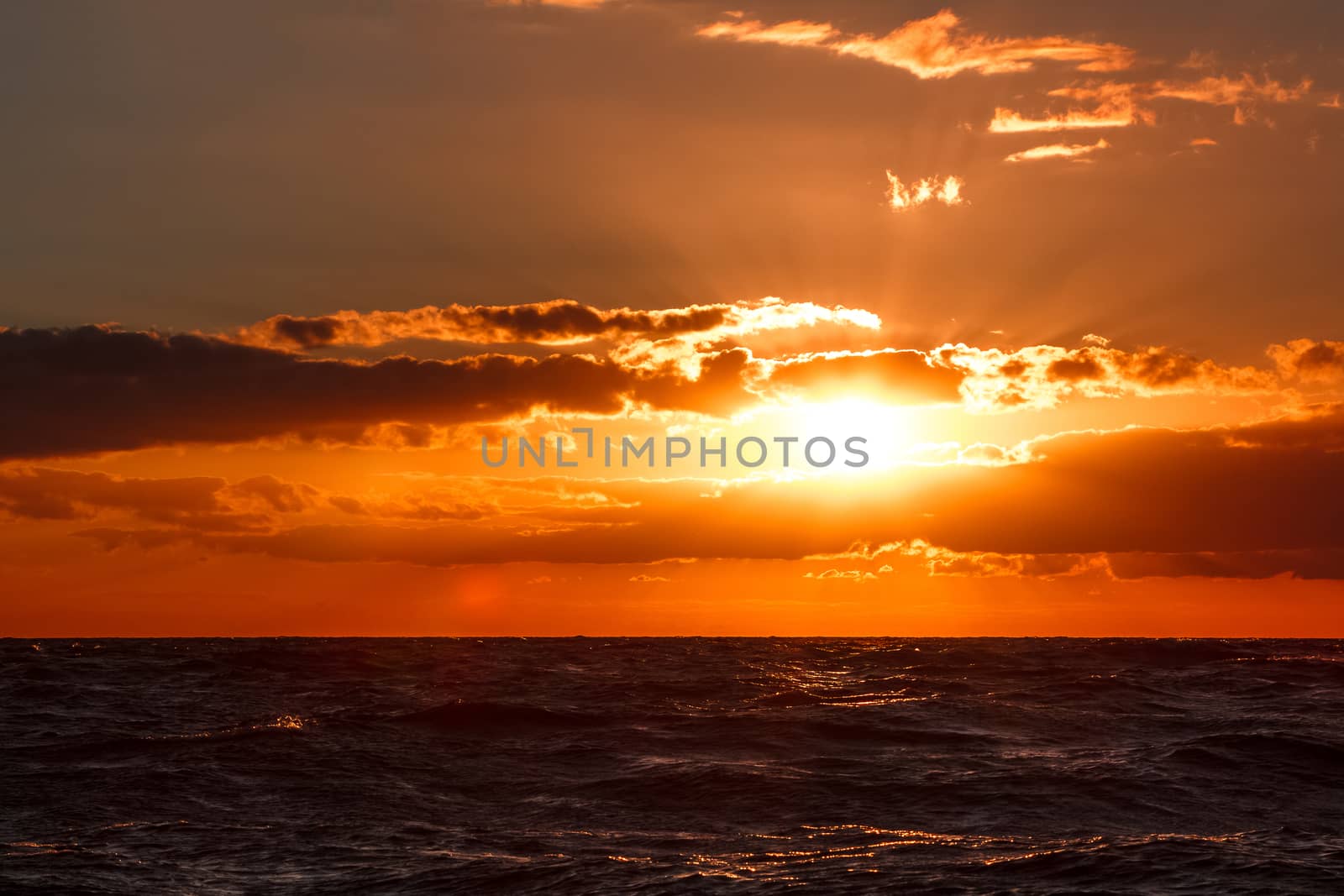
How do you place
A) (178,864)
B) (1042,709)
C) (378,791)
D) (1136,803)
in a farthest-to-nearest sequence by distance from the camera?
(1042,709), (378,791), (1136,803), (178,864)

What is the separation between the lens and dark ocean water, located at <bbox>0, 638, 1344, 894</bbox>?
22469 millimetres

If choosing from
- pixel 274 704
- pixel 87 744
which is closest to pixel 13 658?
pixel 274 704

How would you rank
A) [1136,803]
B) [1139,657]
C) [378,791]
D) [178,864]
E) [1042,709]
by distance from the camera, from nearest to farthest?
[178,864] → [1136,803] → [378,791] → [1042,709] → [1139,657]

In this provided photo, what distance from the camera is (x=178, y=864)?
75.7ft

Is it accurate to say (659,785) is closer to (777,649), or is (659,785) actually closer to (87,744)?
(87,744)

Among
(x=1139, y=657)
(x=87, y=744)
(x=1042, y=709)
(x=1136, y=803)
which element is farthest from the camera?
(x=1139, y=657)

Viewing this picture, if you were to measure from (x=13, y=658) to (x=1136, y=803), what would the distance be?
83610 millimetres

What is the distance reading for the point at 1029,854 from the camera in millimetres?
23359

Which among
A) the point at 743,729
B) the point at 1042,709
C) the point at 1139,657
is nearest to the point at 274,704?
the point at 743,729

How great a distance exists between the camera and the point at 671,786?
32438 millimetres

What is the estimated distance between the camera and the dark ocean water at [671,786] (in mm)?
22469

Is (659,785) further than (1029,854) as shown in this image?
Yes

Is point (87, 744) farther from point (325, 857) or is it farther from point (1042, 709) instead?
point (1042, 709)

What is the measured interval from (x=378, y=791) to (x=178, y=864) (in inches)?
352
